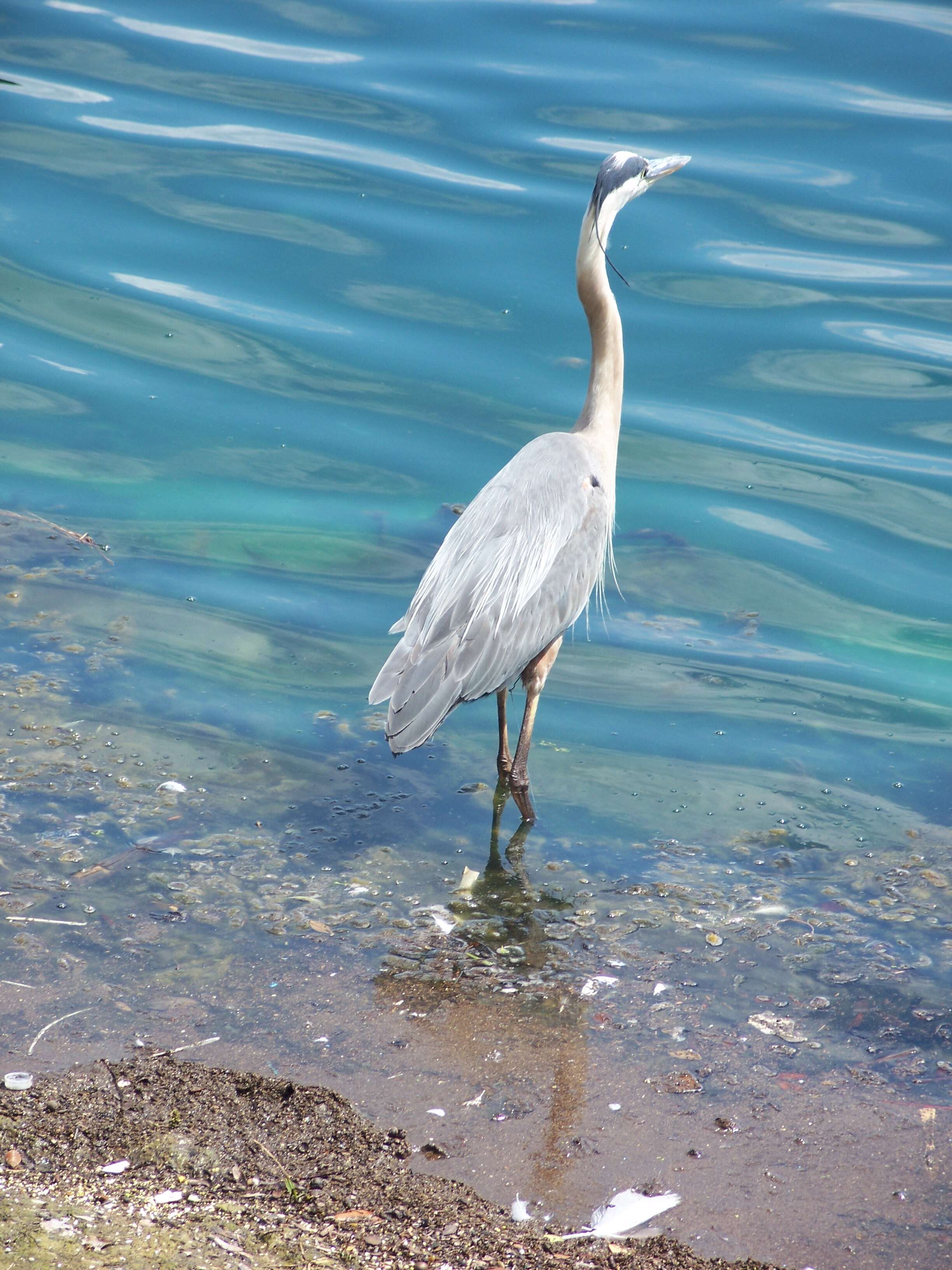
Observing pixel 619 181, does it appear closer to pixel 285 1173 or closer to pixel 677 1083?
pixel 677 1083

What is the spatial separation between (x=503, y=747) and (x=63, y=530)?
3135 millimetres

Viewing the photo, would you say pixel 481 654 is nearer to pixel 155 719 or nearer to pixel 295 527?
pixel 155 719

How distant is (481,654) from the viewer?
5234 millimetres

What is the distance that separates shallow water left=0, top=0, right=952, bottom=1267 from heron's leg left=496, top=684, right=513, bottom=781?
→ 132 millimetres

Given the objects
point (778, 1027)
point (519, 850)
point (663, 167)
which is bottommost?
point (519, 850)

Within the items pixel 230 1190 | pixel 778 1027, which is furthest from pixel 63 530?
pixel 230 1190

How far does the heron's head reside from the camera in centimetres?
619

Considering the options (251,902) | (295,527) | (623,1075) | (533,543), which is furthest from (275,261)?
(623,1075)

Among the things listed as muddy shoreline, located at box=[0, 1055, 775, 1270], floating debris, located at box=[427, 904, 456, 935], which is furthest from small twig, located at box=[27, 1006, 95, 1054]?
floating debris, located at box=[427, 904, 456, 935]

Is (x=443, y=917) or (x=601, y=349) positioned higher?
(x=601, y=349)

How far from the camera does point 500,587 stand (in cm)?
542

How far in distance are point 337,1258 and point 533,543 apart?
3417 mm

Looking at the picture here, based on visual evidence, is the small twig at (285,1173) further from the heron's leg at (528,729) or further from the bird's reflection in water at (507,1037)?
the heron's leg at (528,729)

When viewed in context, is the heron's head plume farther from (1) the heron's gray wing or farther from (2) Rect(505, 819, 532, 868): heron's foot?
(2) Rect(505, 819, 532, 868): heron's foot
